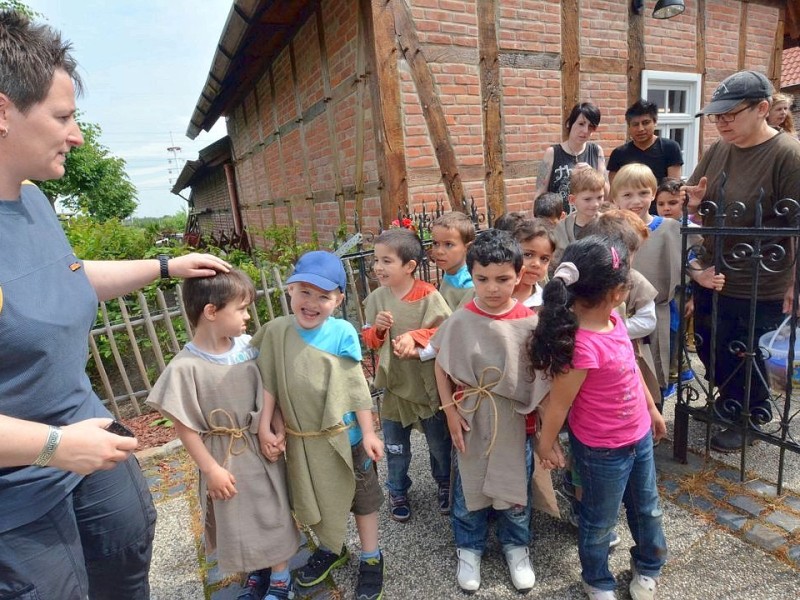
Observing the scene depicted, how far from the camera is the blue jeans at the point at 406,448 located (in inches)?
91.0

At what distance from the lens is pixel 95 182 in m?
26.8

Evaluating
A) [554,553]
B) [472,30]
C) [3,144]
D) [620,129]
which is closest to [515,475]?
[554,553]

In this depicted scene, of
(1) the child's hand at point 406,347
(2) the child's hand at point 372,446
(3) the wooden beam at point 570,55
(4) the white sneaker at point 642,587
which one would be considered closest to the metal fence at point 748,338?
(4) the white sneaker at point 642,587

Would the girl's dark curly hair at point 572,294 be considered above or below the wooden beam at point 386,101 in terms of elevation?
below

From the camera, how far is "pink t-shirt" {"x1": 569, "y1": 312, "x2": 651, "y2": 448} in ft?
5.32

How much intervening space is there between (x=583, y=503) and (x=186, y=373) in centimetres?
157

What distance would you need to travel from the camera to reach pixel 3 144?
1.16m

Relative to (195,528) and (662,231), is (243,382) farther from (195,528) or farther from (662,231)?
(662,231)

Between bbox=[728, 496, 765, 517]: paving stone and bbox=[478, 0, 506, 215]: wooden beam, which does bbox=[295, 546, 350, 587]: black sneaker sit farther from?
bbox=[478, 0, 506, 215]: wooden beam

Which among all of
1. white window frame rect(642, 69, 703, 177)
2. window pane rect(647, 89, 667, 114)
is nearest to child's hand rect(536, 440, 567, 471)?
white window frame rect(642, 69, 703, 177)

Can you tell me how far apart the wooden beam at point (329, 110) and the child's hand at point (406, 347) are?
15.1ft

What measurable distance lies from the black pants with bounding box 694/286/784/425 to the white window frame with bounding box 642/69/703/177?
200 inches

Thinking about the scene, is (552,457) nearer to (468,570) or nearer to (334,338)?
(468,570)

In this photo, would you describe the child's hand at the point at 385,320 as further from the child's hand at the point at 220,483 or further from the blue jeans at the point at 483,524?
the child's hand at the point at 220,483
